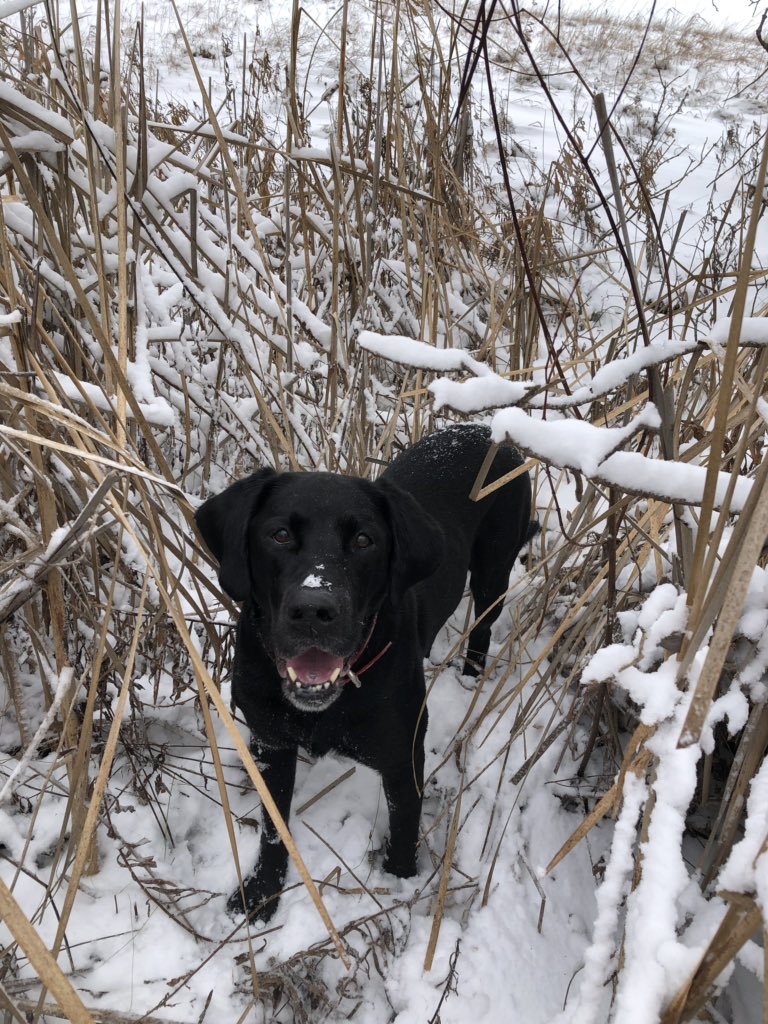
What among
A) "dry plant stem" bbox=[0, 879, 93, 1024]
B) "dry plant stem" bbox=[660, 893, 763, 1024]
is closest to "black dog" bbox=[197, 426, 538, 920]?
"dry plant stem" bbox=[0, 879, 93, 1024]

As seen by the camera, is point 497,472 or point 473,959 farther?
point 497,472

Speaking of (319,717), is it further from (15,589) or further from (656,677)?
(656,677)

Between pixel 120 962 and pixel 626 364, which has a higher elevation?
pixel 626 364

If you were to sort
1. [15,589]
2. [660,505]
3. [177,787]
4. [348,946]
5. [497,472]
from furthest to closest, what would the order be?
[497,472] < [177,787] < [348,946] < [660,505] < [15,589]

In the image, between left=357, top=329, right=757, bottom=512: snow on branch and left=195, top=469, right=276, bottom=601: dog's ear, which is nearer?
left=357, top=329, right=757, bottom=512: snow on branch

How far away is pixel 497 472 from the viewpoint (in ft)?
8.43

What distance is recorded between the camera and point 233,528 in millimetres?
1817

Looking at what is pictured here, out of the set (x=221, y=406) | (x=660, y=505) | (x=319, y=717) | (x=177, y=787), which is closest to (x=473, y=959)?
(x=319, y=717)

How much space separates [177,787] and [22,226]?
159cm

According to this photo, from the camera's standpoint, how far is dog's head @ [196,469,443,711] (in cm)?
164

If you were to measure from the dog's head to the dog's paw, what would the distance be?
590mm

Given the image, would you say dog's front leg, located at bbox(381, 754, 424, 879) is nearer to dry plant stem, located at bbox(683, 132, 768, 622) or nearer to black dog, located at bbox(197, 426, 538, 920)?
black dog, located at bbox(197, 426, 538, 920)

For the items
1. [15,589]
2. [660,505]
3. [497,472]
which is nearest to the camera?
[15,589]

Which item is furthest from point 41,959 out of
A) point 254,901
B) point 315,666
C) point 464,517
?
point 464,517
